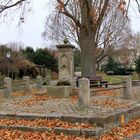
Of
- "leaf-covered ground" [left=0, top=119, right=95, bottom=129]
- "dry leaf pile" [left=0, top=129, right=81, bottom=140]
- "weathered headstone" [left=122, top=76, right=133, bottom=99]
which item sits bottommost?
"dry leaf pile" [left=0, top=129, right=81, bottom=140]

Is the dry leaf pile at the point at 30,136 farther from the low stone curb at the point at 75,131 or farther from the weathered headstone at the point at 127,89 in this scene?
the weathered headstone at the point at 127,89

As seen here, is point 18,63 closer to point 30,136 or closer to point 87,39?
point 87,39

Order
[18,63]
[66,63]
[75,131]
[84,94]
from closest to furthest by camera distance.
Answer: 1. [75,131]
2. [84,94]
3. [66,63]
4. [18,63]

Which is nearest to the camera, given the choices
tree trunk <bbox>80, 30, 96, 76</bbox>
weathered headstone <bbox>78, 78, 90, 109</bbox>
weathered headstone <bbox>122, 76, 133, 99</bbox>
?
weathered headstone <bbox>78, 78, 90, 109</bbox>

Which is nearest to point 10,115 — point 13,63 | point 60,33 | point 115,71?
point 13,63

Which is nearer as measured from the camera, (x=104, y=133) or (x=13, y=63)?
(x=104, y=133)

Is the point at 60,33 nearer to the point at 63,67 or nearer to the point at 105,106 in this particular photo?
the point at 63,67

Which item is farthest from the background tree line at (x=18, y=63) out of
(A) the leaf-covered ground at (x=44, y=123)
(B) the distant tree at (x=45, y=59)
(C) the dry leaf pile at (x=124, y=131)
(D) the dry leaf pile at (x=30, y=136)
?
(D) the dry leaf pile at (x=30, y=136)

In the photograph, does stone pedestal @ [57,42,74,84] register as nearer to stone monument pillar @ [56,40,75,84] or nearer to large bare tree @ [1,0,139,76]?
stone monument pillar @ [56,40,75,84]

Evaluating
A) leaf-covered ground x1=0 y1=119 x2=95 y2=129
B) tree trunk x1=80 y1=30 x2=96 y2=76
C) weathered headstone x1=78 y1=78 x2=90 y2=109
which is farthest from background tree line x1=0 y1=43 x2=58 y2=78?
leaf-covered ground x1=0 y1=119 x2=95 y2=129

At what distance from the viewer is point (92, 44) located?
25.0 meters

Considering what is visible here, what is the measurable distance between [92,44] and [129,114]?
10720mm

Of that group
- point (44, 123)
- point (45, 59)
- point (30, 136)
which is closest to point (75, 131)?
point (30, 136)

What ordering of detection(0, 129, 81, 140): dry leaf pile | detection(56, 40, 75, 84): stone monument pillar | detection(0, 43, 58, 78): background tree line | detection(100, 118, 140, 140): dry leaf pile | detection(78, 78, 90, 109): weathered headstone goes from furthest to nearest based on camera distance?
detection(0, 43, 58, 78): background tree line < detection(56, 40, 75, 84): stone monument pillar < detection(78, 78, 90, 109): weathered headstone < detection(100, 118, 140, 140): dry leaf pile < detection(0, 129, 81, 140): dry leaf pile
